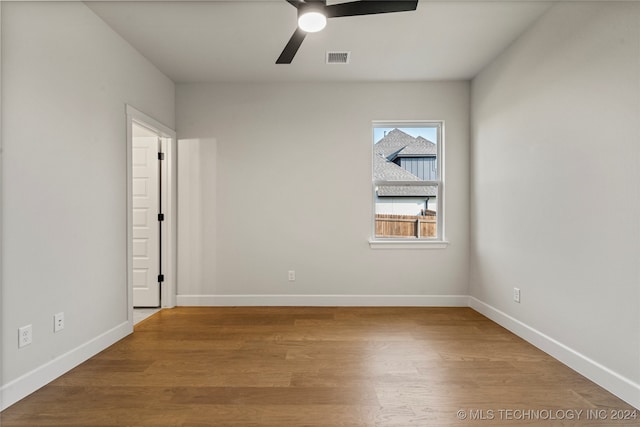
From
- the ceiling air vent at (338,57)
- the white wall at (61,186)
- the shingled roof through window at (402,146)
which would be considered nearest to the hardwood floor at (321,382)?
the white wall at (61,186)

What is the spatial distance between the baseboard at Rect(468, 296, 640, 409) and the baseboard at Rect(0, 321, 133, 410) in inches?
136

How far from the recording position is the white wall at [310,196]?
149 inches

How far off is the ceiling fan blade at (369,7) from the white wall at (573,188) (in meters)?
1.27

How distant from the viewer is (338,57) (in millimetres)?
3145

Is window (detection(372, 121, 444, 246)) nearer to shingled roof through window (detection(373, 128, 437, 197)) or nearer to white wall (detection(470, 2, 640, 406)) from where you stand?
shingled roof through window (detection(373, 128, 437, 197))

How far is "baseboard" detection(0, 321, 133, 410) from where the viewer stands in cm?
182

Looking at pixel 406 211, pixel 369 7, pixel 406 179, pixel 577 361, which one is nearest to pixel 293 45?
pixel 369 7

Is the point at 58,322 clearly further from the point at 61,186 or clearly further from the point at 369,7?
the point at 369,7

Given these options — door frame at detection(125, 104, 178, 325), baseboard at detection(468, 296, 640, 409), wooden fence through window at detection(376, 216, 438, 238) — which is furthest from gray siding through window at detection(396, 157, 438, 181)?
door frame at detection(125, 104, 178, 325)

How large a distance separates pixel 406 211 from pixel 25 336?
138 inches

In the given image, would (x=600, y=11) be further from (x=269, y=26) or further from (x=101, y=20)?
(x=101, y=20)

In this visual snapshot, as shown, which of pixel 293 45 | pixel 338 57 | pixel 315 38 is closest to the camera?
pixel 293 45

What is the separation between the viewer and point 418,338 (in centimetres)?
277

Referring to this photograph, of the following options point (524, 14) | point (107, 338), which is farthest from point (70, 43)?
point (524, 14)
